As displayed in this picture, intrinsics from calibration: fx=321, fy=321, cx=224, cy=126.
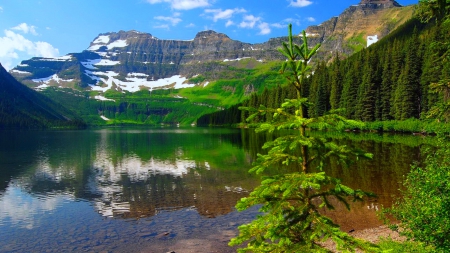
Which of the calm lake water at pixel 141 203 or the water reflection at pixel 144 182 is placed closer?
the calm lake water at pixel 141 203

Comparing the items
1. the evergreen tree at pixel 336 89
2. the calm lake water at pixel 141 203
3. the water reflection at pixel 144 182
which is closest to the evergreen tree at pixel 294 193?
the calm lake water at pixel 141 203

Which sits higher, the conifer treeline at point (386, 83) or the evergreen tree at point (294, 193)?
the conifer treeline at point (386, 83)

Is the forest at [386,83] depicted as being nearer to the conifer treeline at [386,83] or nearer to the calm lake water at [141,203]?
the conifer treeline at [386,83]

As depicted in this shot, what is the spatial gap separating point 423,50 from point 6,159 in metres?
116

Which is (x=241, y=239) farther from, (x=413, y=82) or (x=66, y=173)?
(x=413, y=82)

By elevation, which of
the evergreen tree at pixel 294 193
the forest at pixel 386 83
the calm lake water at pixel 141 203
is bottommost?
the calm lake water at pixel 141 203

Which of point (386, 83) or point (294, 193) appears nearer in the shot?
point (294, 193)

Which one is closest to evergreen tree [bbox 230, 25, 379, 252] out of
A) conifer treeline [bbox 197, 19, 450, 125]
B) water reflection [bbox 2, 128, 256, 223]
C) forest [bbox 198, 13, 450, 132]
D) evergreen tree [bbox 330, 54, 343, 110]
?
water reflection [bbox 2, 128, 256, 223]

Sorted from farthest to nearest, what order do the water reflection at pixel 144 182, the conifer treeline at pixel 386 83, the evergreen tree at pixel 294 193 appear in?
the conifer treeline at pixel 386 83, the water reflection at pixel 144 182, the evergreen tree at pixel 294 193

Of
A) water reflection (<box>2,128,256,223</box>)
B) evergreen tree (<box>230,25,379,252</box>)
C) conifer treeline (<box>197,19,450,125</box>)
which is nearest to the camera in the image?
evergreen tree (<box>230,25,379,252</box>)

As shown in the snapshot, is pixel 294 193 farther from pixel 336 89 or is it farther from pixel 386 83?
pixel 336 89

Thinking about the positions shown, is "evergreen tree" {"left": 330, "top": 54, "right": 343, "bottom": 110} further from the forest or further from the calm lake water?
the calm lake water

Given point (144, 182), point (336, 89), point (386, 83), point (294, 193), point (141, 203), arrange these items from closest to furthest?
point (294, 193), point (141, 203), point (144, 182), point (386, 83), point (336, 89)

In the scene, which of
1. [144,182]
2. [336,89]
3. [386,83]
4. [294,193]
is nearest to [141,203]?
[144,182]
